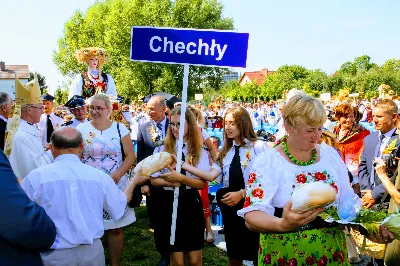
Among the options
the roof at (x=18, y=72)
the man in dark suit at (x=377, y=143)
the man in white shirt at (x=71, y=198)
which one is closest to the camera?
the man in white shirt at (x=71, y=198)

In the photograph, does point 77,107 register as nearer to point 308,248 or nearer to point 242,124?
point 242,124

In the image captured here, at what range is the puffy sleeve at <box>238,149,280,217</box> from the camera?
8.15ft

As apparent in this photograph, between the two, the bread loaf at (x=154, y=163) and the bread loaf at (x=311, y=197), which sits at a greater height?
the bread loaf at (x=311, y=197)

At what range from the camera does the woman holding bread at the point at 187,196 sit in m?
4.20

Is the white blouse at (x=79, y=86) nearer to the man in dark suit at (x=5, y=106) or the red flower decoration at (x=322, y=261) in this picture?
the man in dark suit at (x=5, y=106)

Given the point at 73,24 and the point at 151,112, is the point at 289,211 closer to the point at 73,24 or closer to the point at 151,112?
the point at 151,112

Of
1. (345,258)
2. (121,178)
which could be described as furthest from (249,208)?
(121,178)

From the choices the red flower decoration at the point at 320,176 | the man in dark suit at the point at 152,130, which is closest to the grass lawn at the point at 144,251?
the man in dark suit at the point at 152,130

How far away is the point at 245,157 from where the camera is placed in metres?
4.19

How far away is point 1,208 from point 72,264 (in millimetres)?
1019

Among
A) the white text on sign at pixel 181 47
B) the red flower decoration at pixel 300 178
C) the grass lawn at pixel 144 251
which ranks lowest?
the grass lawn at pixel 144 251

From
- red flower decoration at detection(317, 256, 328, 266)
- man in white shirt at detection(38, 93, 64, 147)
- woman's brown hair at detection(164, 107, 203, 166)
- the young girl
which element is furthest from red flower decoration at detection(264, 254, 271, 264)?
man in white shirt at detection(38, 93, 64, 147)

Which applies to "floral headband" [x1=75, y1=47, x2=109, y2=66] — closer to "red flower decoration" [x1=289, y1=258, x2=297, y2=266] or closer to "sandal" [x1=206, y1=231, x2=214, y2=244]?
"sandal" [x1=206, y1=231, x2=214, y2=244]

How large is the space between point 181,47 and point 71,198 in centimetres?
207
